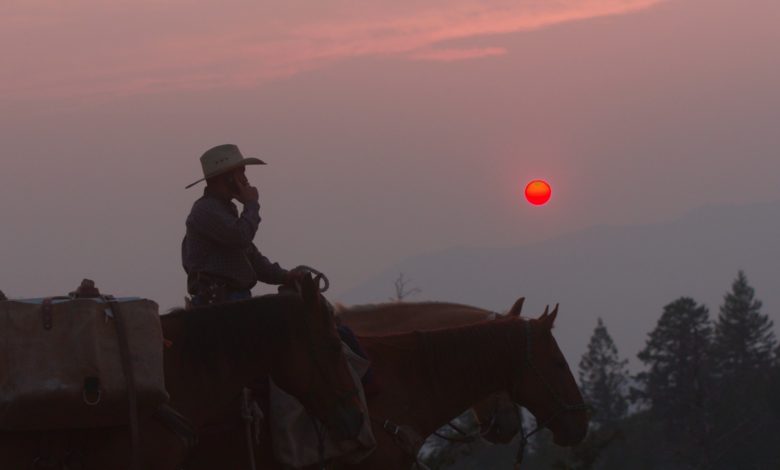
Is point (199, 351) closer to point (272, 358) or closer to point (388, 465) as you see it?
point (272, 358)

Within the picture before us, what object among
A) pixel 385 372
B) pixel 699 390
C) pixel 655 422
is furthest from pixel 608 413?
pixel 385 372

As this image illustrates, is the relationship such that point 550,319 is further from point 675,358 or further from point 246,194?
point 675,358

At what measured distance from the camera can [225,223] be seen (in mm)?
10844

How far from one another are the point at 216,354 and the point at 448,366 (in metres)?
3.34

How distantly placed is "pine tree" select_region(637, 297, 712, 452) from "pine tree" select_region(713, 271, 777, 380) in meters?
2.21

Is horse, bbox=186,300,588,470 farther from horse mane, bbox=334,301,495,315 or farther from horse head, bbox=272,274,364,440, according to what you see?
horse head, bbox=272,274,364,440

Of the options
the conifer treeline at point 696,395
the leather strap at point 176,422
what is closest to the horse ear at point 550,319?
the leather strap at point 176,422

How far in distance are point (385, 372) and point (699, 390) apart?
73.5 metres

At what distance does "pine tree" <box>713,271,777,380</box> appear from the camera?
99500 millimetres

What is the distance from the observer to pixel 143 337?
893 cm

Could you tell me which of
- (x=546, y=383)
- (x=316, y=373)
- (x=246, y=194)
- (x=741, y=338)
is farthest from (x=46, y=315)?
(x=741, y=338)

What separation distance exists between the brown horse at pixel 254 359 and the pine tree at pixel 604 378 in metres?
101

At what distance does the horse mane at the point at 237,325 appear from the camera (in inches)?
375

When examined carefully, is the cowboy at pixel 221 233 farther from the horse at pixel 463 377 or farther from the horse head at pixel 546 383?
the horse head at pixel 546 383
